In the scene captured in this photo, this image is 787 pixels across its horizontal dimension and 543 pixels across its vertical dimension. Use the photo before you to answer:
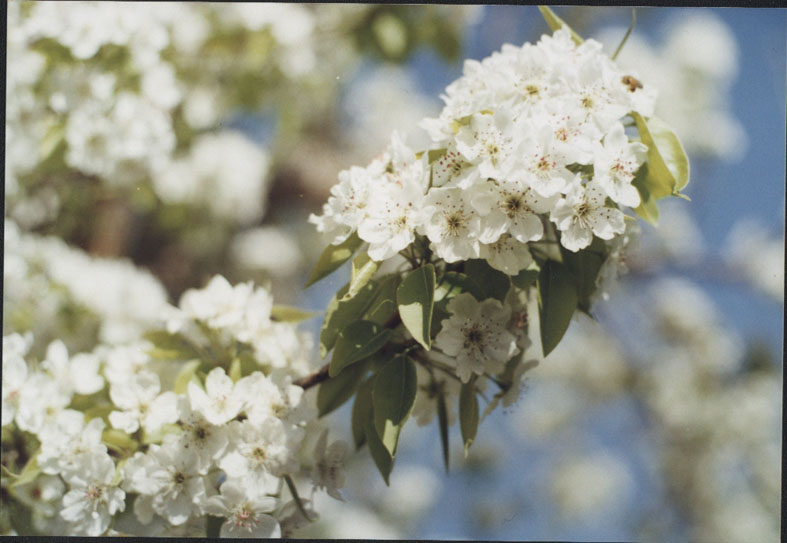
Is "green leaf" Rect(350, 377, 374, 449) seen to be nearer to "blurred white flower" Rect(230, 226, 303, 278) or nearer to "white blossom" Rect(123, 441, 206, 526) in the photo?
"white blossom" Rect(123, 441, 206, 526)

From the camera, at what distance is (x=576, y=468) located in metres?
3.58

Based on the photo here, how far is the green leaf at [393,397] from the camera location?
950 millimetres

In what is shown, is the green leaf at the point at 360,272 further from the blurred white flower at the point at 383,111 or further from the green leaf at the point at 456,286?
the blurred white flower at the point at 383,111

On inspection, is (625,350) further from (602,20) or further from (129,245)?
(129,245)

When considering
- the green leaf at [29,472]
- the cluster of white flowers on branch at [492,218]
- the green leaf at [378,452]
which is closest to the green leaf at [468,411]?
the cluster of white flowers on branch at [492,218]

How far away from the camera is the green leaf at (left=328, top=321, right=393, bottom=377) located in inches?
37.5

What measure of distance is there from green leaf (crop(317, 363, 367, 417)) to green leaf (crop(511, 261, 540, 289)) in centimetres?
28

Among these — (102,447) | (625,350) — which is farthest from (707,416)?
(102,447)

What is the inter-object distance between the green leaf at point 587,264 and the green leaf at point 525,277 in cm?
6

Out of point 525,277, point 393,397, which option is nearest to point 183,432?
point 393,397

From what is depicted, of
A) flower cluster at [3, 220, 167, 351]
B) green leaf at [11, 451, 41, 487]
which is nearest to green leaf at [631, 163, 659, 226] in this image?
green leaf at [11, 451, 41, 487]

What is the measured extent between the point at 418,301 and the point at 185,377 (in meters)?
0.42

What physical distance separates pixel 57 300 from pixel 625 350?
2229 mm

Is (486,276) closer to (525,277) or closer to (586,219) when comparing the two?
(525,277)
